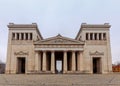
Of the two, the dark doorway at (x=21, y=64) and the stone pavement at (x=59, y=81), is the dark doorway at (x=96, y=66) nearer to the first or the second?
the dark doorway at (x=21, y=64)

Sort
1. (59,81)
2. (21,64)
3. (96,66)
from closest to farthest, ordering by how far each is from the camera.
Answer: (59,81)
(21,64)
(96,66)

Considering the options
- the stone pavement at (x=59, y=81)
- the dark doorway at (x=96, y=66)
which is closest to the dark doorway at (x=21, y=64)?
the dark doorway at (x=96, y=66)

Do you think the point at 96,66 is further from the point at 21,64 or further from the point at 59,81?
the point at 59,81

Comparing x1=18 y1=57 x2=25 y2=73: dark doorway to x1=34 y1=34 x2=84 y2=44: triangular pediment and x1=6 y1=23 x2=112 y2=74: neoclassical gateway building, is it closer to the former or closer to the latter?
x1=6 y1=23 x2=112 y2=74: neoclassical gateway building

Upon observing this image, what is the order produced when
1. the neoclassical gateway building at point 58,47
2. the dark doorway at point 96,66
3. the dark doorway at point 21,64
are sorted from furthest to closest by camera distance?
the dark doorway at point 96,66 → the dark doorway at point 21,64 → the neoclassical gateway building at point 58,47

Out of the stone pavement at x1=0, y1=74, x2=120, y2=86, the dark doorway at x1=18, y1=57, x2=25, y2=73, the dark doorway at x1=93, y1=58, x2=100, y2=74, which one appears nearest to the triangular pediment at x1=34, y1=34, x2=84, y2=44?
the dark doorway at x1=18, y1=57, x2=25, y2=73

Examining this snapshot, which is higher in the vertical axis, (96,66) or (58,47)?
(58,47)

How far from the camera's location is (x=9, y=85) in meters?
30.1

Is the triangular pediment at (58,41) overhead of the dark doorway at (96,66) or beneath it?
overhead

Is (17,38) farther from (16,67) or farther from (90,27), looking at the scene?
(90,27)

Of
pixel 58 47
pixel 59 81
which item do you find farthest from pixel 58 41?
pixel 59 81

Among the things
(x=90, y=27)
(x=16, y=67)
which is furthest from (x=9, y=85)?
(x=90, y=27)

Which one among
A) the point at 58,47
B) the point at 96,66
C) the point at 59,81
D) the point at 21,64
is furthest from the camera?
the point at 96,66

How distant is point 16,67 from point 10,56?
11.1 feet
